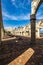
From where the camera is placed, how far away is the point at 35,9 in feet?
31.7

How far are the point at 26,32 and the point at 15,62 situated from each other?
22758mm

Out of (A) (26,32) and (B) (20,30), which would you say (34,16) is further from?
(B) (20,30)

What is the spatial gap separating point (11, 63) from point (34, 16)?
589cm

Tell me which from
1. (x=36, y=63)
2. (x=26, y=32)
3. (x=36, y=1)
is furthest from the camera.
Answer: (x=26, y=32)

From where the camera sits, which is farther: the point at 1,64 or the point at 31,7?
the point at 31,7

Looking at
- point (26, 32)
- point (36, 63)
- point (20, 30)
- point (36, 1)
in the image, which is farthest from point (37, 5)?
point (20, 30)

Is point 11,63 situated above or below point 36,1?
below

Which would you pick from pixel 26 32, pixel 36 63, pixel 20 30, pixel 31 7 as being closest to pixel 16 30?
pixel 20 30

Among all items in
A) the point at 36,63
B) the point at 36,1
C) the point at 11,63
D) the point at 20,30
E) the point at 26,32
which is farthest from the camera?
the point at 20,30

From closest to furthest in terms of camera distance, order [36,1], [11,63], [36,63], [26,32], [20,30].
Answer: [11,63]
[36,63]
[36,1]
[26,32]
[20,30]

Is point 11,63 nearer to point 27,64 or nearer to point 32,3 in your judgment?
point 27,64

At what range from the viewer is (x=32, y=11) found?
32.1 feet

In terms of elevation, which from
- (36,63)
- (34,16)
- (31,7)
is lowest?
(36,63)

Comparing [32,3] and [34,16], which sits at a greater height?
[32,3]
